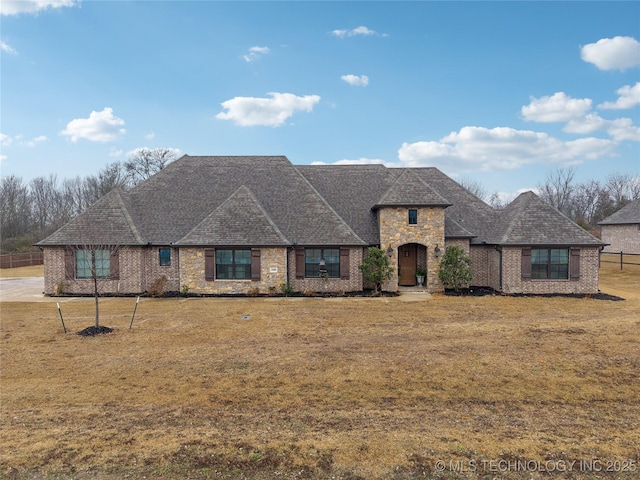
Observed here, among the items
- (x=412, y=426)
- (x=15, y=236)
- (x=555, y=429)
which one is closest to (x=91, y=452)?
(x=412, y=426)

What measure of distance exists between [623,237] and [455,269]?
33871 mm

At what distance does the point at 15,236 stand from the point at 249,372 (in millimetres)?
52547

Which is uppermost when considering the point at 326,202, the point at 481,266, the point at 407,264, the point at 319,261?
the point at 326,202

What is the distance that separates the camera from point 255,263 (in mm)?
18609

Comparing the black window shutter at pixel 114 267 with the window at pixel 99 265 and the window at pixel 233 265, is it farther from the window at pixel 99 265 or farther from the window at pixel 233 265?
the window at pixel 233 265

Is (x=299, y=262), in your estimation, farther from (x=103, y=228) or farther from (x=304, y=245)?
(x=103, y=228)

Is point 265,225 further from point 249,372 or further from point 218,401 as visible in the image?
point 218,401

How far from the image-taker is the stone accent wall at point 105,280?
18.8 m

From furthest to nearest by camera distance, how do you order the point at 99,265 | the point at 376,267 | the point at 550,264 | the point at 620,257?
the point at 620,257, the point at 99,265, the point at 550,264, the point at 376,267

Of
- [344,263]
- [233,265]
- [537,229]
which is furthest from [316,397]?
[537,229]

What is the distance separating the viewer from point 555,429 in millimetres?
5738

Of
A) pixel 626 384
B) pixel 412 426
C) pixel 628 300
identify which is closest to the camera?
pixel 412 426

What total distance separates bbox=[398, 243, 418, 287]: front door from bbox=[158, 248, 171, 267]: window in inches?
484

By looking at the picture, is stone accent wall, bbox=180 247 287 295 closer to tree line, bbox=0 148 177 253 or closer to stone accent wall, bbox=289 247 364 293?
stone accent wall, bbox=289 247 364 293
